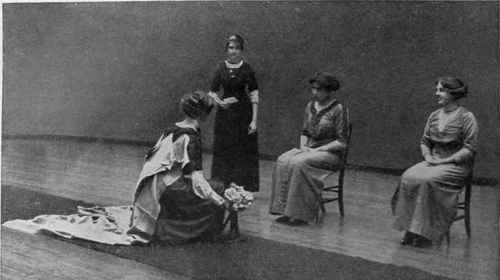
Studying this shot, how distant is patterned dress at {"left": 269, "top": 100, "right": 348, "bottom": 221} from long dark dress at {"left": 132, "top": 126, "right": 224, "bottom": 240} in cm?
49

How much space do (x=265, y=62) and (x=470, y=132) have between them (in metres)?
1.50

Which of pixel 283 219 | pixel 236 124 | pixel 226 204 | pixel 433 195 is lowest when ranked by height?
pixel 283 219

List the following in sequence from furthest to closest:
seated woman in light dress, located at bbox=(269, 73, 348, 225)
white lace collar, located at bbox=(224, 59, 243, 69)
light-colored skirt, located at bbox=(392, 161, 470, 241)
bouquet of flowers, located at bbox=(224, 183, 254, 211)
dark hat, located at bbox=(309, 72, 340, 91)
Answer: white lace collar, located at bbox=(224, 59, 243, 69), seated woman in light dress, located at bbox=(269, 73, 348, 225), dark hat, located at bbox=(309, 72, 340, 91), bouquet of flowers, located at bbox=(224, 183, 254, 211), light-colored skirt, located at bbox=(392, 161, 470, 241)

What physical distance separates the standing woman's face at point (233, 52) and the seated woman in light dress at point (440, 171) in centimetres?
137

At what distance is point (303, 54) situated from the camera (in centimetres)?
434

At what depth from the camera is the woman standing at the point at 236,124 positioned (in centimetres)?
458

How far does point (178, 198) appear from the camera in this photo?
4270mm

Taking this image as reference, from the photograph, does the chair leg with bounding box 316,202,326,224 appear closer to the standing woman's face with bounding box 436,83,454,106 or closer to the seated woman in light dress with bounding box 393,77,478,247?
the seated woman in light dress with bounding box 393,77,478,247

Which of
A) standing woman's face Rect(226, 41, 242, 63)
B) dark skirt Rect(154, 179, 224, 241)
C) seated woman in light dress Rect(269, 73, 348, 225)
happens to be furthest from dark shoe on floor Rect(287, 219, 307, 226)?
standing woman's face Rect(226, 41, 242, 63)

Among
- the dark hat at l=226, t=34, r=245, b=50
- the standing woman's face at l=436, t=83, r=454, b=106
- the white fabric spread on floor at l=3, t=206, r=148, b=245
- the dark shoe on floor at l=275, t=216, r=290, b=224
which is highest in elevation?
the dark hat at l=226, t=34, r=245, b=50

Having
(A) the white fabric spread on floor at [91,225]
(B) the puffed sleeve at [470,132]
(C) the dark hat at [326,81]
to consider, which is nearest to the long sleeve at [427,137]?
(B) the puffed sleeve at [470,132]

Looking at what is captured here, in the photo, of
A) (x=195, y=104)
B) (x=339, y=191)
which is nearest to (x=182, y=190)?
(x=195, y=104)

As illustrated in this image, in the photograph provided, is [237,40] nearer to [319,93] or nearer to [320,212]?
[319,93]

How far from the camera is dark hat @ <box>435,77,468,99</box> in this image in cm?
375
